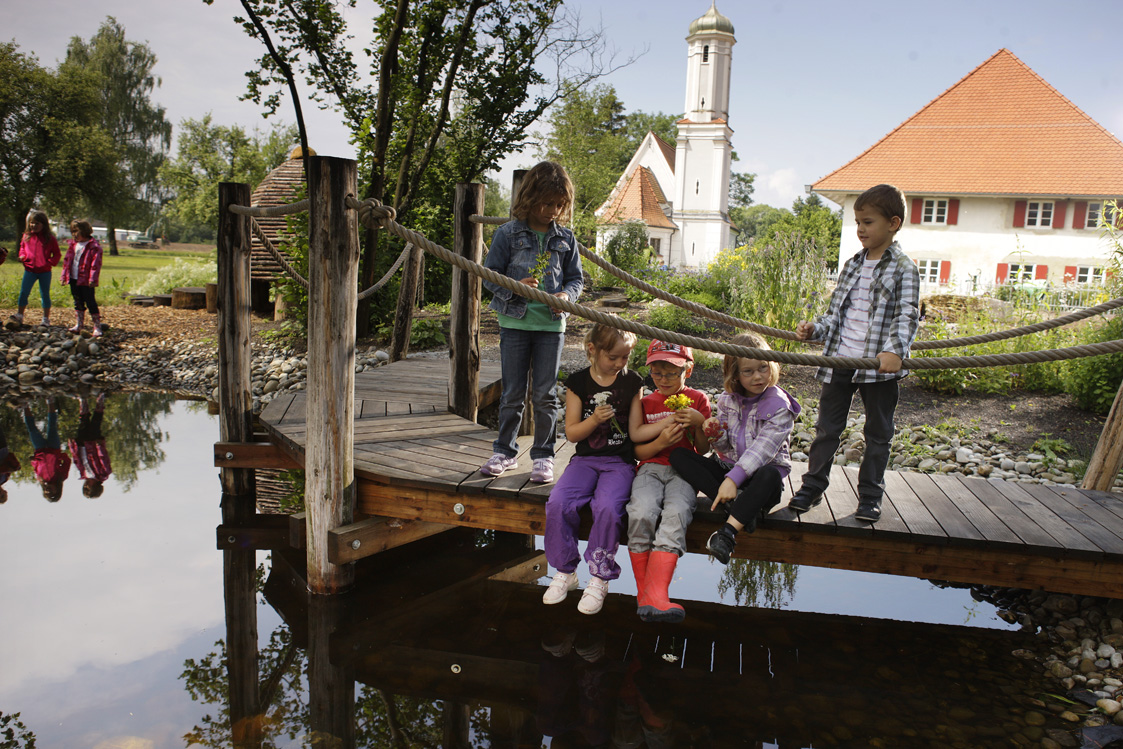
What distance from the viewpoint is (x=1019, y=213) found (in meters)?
24.7

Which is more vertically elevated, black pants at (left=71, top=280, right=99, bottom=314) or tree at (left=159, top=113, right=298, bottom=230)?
tree at (left=159, top=113, right=298, bottom=230)

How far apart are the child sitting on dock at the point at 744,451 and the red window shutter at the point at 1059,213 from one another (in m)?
26.0

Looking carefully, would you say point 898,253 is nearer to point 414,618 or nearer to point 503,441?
point 503,441

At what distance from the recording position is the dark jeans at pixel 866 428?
3.37 meters

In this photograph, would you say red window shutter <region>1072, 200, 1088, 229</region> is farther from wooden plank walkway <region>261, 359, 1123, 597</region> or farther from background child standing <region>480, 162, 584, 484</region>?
background child standing <region>480, 162, 584, 484</region>

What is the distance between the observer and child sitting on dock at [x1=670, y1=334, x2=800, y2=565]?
10.8 feet

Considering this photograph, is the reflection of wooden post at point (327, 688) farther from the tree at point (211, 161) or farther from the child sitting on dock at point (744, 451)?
the tree at point (211, 161)

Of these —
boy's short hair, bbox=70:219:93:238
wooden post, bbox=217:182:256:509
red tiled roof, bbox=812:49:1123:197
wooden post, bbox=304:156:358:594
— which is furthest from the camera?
red tiled roof, bbox=812:49:1123:197

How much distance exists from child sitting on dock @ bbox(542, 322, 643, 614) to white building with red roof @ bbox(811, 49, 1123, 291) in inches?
907

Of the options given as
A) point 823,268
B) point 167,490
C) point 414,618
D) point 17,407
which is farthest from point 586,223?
point 414,618

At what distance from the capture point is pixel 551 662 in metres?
3.40

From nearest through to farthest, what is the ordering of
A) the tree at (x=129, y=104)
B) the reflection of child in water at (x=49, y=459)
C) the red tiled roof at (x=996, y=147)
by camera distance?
the reflection of child in water at (x=49, y=459)
the red tiled roof at (x=996, y=147)
the tree at (x=129, y=104)

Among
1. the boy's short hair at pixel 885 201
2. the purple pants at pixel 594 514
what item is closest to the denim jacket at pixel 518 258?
the purple pants at pixel 594 514

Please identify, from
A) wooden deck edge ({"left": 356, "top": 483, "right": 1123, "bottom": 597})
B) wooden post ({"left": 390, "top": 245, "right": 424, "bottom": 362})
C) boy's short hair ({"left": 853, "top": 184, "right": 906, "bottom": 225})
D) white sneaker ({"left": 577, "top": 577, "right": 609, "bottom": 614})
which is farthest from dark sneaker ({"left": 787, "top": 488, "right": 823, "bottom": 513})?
wooden post ({"left": 390, "top": 245, "right": 424, "bottom": 362})
